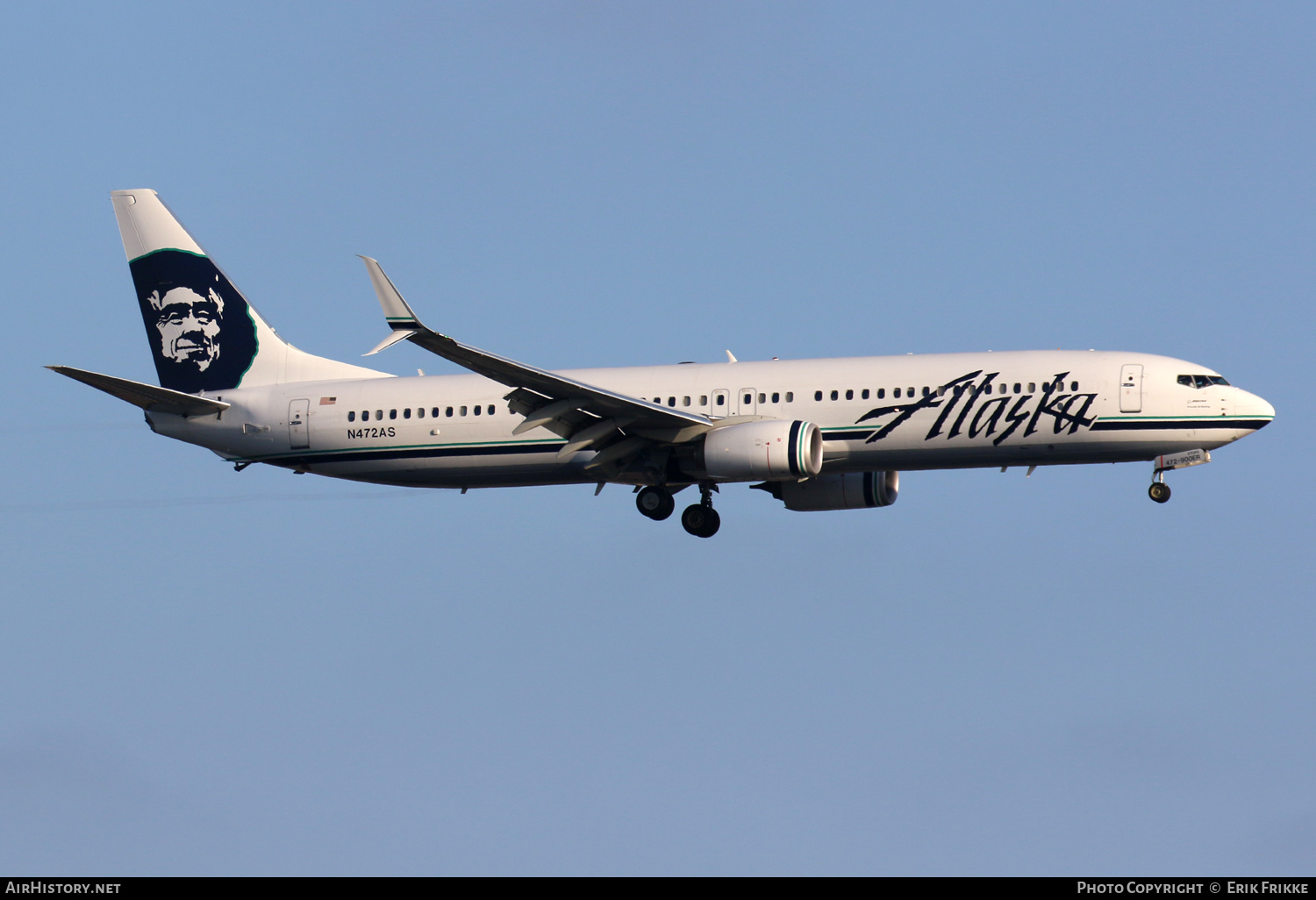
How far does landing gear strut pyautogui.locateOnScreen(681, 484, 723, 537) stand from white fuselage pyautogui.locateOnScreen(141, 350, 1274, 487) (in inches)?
113

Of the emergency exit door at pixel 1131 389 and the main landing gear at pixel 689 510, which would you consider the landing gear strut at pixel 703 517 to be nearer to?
the main landing gear at pixel 689 510

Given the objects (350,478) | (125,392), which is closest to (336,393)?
(350,478)

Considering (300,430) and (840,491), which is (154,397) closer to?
(300,430)

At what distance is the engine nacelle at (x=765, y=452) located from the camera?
42.3 metres

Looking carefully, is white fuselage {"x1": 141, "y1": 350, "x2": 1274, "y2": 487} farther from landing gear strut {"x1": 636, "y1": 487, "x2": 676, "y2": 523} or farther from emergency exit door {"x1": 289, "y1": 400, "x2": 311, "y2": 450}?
landing gear strut {"x1": 636, "y1": 487, "x2": 676, "y2": 523}

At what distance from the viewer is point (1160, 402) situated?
4247 cm

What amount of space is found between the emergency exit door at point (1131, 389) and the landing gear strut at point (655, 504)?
1234cm

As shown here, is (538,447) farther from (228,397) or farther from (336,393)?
(228,397)

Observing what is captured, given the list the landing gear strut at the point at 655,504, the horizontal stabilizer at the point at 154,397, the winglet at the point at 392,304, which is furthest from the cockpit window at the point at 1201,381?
the horizontal stabilizer at the point at 154,397

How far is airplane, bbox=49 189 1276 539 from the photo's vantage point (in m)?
42.5

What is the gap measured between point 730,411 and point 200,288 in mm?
17372

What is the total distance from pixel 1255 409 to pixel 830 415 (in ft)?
34.5

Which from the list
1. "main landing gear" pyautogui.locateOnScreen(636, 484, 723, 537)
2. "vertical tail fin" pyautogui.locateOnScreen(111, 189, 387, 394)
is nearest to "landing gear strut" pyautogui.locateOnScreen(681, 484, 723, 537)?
"main landing gear" pyautogui.locateOnScreen(636, 484, 723, 537)

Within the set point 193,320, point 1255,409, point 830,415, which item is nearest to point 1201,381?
point 1255,409
